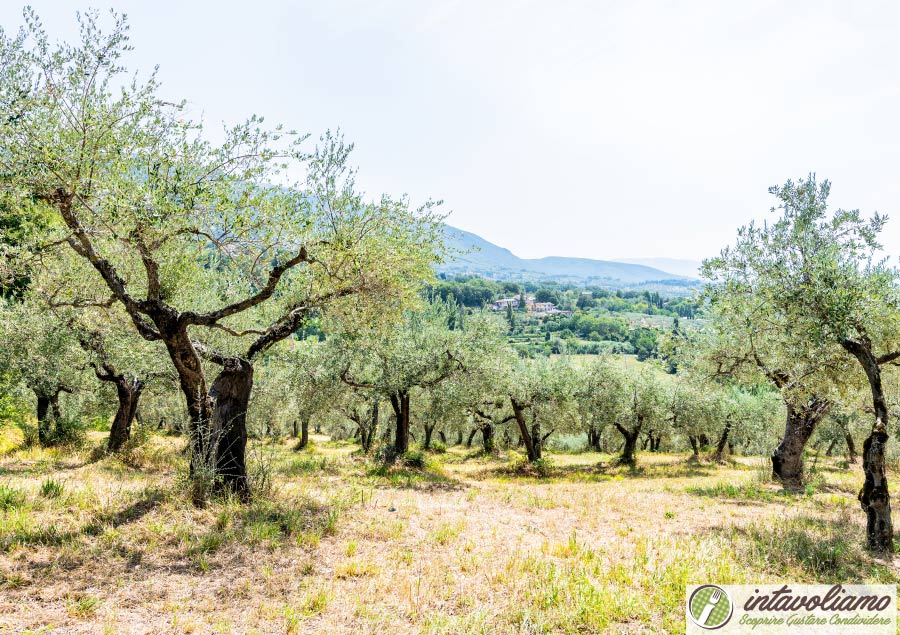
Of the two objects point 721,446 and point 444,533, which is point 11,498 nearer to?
point 444,533

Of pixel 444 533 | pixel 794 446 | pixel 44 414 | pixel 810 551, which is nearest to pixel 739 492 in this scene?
pixel 794 446

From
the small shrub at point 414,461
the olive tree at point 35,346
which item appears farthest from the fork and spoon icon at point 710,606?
the olive tree at point 35,346

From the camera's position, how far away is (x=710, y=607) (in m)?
6.48

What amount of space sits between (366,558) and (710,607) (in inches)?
210

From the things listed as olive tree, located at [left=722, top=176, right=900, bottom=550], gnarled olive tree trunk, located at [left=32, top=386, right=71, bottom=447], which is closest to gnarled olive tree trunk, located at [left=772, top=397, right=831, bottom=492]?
olive tree, located at [left=722, top=176, right=900, bottom=550]

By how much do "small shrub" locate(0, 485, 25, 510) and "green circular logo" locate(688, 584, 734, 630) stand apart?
12.0 metres

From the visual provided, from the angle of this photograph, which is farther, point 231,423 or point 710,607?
point 231,423

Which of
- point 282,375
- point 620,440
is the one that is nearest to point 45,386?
point 282,375

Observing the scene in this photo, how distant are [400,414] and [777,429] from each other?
4383 centimetres

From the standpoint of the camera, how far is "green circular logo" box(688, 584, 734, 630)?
242 inches

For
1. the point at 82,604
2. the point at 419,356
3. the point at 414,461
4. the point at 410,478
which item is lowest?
the point at 414,461

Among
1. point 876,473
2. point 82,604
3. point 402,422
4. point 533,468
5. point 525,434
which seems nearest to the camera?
point 82,604

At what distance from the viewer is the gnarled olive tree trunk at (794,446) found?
64.4 ft

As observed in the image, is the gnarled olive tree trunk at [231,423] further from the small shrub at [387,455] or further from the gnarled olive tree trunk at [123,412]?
the small shrub at [387,455]
